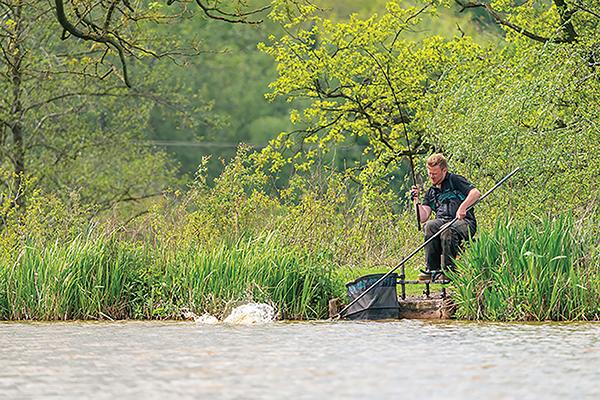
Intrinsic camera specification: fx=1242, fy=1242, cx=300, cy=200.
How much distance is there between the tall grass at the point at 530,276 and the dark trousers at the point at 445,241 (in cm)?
32

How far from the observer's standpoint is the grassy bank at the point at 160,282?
1204 cm

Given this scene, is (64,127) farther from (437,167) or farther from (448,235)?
(448,235)

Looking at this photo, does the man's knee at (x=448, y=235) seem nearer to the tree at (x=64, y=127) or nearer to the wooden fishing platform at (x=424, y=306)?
the wooden fishing platform at (x=424, y=306)

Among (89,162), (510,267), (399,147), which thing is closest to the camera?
(510,267)

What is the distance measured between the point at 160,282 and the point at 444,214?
289 cm

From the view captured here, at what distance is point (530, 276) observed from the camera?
11.0 meters

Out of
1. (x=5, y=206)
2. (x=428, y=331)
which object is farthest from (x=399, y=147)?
(x=428, y=331)

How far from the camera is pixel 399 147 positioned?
2109 cm

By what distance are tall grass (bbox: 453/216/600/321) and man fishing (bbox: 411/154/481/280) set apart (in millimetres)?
334

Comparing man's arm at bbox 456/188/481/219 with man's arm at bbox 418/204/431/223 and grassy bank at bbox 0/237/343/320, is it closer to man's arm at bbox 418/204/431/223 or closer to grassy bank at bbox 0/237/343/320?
man's arm at bbox 418/204/431/223

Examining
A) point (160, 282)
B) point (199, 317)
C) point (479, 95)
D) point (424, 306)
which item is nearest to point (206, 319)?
point (199, 317)

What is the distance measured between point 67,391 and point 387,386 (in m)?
1.79

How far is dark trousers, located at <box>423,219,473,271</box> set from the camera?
38.3ft

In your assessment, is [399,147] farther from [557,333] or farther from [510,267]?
[557,333]
